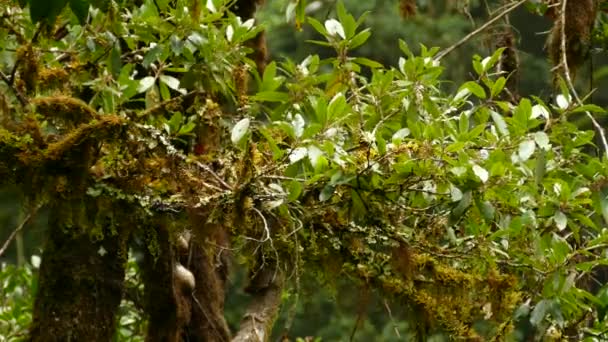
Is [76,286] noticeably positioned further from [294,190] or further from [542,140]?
[542,140]

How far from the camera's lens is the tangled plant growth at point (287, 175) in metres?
2.12

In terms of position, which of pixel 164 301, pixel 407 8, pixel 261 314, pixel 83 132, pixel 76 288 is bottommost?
pixel 261 314

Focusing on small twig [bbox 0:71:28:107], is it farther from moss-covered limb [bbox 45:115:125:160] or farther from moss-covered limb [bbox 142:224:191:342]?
moss-covered limb [bbox 142:224:191:342]

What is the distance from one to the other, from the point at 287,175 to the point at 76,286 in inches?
28.8

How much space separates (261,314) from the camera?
113 inches

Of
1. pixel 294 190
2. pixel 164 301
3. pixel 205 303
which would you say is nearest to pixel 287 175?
pixel 294 190

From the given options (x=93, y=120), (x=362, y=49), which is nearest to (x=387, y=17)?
(x=362, y=49)

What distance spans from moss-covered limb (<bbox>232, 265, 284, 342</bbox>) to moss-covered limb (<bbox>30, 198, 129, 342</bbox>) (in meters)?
0.39

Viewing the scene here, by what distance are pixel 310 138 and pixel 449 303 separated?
0.82 metres

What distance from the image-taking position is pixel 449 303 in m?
2.69

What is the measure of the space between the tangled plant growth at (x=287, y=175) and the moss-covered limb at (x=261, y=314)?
0.08m

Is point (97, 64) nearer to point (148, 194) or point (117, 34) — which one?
point (117, 34)

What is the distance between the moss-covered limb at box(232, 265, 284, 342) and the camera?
2846 mm

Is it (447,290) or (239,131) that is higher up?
(239,131)
